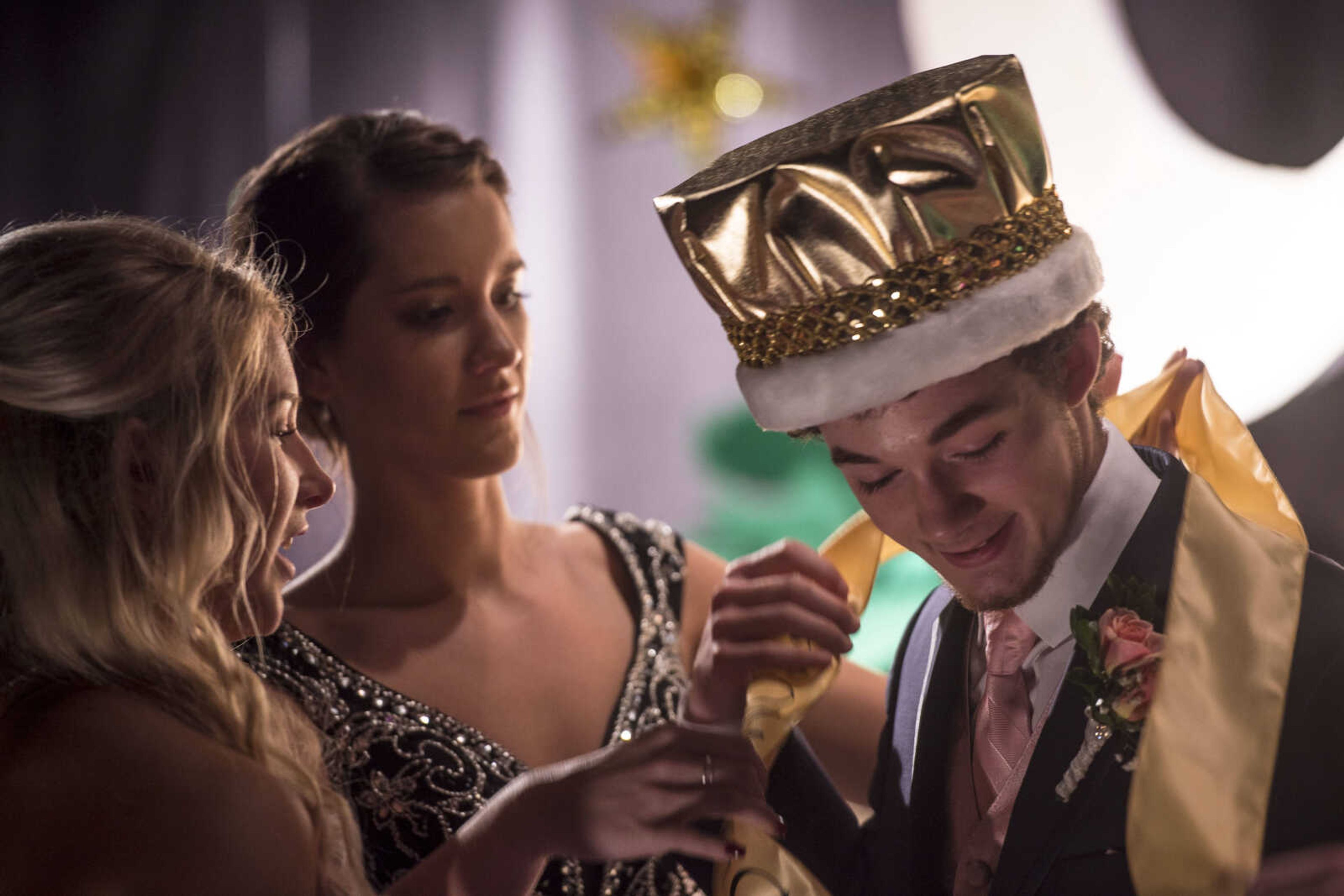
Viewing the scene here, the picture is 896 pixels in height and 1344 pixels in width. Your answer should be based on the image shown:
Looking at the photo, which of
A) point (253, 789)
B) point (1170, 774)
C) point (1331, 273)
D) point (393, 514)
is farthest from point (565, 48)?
point (1170, 774)

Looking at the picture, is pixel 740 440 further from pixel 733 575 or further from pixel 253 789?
pixel 253 789

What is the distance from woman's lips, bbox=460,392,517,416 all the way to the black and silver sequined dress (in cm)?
28

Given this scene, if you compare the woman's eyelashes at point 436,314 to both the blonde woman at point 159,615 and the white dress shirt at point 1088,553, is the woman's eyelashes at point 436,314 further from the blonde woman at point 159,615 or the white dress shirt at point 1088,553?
the white dress shirt at point 1088,553

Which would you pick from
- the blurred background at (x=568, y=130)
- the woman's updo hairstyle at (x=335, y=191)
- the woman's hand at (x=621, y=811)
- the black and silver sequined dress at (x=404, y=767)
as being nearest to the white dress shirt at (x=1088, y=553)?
the woman's hand at (x=621, y=811)

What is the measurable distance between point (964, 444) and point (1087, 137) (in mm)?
592

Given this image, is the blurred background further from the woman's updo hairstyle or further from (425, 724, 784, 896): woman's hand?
(425, 724, 784, 896): woman's hand

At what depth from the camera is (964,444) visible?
91 centimetres

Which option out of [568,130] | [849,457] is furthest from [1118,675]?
[568,130]

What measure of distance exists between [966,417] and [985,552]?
0.11 meters

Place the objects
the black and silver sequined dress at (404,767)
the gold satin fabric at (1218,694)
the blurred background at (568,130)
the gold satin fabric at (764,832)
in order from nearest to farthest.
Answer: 1. the gold satin fabric at (1218,694)
2. the gold satin fabric at (764,832)
3. the black and silver sequined dress at (404,767)
4. the blurred background at (568,130)

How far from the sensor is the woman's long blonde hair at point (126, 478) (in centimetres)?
97

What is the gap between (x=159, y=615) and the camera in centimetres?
101

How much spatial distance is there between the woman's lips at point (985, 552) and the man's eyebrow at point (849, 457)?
9 centimetres

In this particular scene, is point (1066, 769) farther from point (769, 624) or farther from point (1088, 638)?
point (769, 624)
